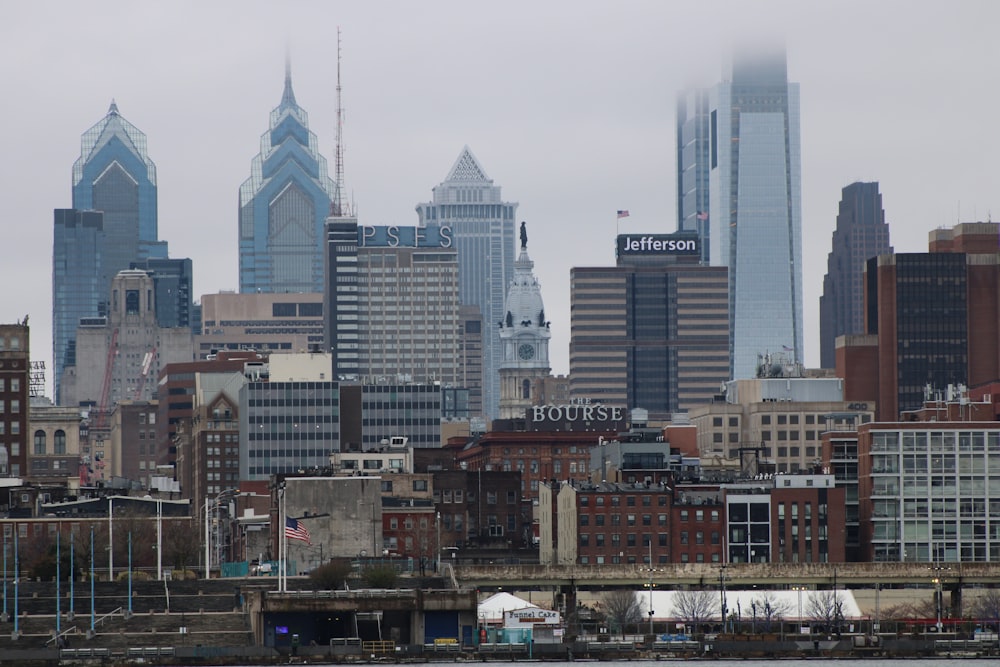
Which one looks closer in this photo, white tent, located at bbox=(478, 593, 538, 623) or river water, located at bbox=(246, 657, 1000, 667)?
river water, located at bbox=(246, 657, 1000, 667)

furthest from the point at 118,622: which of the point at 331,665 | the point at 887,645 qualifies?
the point at 887,645

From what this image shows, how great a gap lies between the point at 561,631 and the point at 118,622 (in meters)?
34.4

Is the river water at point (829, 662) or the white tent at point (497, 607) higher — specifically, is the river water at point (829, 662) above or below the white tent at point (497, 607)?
below

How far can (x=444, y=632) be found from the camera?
18475 cm

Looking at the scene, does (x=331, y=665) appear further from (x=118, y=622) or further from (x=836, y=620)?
(x=836, y=620)

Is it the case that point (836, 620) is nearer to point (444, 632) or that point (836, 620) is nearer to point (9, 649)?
point (444, 632)

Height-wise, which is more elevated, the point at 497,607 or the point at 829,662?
the point at 497,607

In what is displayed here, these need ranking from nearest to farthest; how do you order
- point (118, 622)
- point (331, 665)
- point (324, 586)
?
point (331, 665)
point (118, 622)
point (324, 586)

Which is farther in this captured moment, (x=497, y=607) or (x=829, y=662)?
(x=497, y=607)

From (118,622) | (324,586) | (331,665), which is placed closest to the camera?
(331,665)

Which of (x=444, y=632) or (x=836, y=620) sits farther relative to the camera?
(x=836, y=620)

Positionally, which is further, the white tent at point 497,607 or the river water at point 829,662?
the white tent at point 497,607

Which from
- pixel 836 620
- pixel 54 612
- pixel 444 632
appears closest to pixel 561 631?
pixel 444 632

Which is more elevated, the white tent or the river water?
the white tent
